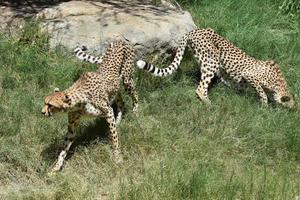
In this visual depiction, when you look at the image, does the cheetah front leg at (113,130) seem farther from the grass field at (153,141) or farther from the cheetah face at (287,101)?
the cheetah face at (287,101)

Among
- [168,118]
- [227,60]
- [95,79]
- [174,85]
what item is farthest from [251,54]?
[95,79]

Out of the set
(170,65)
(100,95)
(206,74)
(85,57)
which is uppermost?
(100,95)

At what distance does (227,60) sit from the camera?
733cm

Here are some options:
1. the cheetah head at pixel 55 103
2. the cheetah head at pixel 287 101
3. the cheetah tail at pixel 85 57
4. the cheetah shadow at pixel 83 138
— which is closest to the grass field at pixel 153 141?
the cheetah shadow at pixel 83 138

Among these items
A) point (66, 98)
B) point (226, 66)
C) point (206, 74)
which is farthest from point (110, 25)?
point (66, 98)

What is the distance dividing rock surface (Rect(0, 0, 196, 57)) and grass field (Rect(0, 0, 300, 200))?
0.89 feet

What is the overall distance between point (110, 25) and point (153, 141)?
88.0 inches

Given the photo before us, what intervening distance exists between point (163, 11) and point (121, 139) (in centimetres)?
280

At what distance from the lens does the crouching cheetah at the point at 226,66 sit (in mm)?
7070

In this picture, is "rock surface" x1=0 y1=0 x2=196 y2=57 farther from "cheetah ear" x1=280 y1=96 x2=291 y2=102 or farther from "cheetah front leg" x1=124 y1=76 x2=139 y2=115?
"cheetah ear" x1=280 y1=96 x2=291 y2=102

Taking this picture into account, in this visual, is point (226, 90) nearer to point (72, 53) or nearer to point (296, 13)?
point (72, 53)

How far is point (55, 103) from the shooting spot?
16.8 feet

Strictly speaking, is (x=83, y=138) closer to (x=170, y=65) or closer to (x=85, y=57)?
(x=85, y=57)

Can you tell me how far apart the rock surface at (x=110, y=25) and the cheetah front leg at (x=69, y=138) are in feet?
6.27
